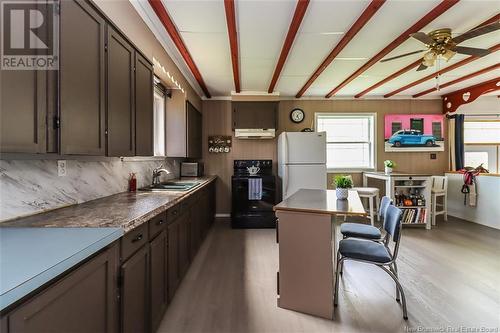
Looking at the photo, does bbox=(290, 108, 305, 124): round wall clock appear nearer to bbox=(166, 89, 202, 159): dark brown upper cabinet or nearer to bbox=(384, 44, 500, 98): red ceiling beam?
bbox=(384, 44, 500, 98): red ceiling beam

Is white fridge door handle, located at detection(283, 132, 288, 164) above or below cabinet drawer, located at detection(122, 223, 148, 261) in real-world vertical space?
above

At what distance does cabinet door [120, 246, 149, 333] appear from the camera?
1.30 meters

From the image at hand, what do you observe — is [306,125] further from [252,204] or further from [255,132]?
[252,204]

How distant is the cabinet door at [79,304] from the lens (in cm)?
73

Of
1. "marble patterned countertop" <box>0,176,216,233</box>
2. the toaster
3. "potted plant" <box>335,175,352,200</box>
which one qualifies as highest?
the toaster

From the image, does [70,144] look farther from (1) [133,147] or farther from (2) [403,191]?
(2) [403,191]

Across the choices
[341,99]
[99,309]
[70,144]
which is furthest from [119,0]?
[341,99]

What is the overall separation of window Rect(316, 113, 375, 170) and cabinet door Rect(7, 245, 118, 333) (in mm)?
5028

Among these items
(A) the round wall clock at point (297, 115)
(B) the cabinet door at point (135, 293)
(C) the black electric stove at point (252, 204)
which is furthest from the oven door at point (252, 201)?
(B) the cabinet door at point (135, 293)

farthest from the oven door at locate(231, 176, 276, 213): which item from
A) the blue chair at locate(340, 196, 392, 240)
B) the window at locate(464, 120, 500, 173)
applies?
the window at locate(464, 120, 500, 173)

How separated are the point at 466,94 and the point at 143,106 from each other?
5.90 metres

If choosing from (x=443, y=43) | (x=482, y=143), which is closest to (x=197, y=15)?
(x=443, y=43)

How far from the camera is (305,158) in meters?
4.55

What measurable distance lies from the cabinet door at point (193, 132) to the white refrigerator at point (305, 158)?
1.62 meters
